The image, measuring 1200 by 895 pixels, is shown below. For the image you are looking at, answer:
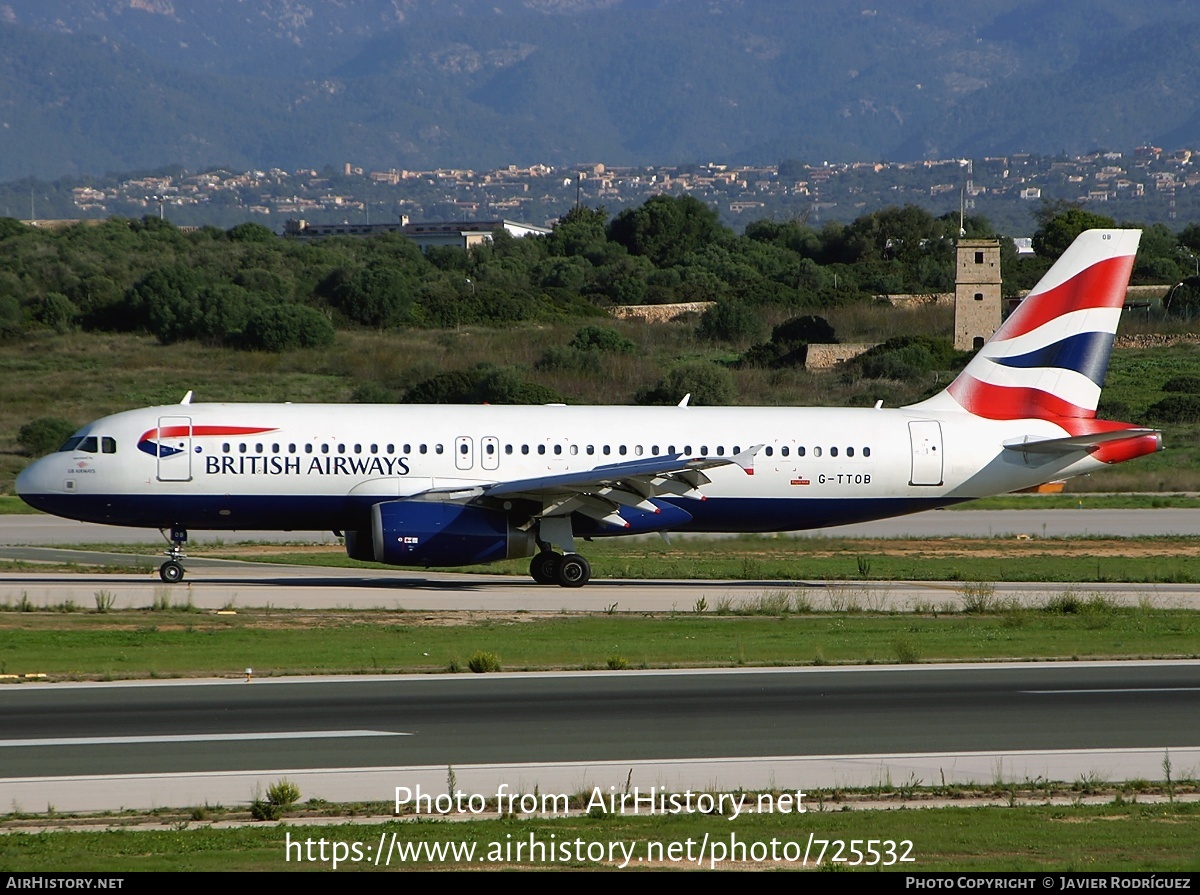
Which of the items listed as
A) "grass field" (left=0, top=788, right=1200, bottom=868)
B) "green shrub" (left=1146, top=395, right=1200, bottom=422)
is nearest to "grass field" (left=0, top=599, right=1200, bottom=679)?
"grass field" (left=0, top=788, right=1200, bottom=868)

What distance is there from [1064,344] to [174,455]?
1866 centimetres

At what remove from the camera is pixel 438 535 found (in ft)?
96.4

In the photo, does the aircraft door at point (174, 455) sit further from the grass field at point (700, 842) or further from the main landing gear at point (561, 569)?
the grass field at point (700, 842)

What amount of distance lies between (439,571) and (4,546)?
1076cm

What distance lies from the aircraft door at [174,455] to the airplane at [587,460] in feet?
0.12

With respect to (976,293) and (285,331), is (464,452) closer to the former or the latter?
(285,331)

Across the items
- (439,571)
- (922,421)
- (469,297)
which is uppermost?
(469,297)

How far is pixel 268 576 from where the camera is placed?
32.8m

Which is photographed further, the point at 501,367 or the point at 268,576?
the point at 501,367

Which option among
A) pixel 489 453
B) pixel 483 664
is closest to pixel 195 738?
pixel 483 664

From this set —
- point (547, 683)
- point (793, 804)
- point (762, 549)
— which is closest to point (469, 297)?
point (762, 549)

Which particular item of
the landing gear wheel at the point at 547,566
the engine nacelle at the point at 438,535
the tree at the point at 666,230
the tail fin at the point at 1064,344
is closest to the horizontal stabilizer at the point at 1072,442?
the tail fin at the point at 1064,344

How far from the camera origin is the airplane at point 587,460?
30.0 meters
